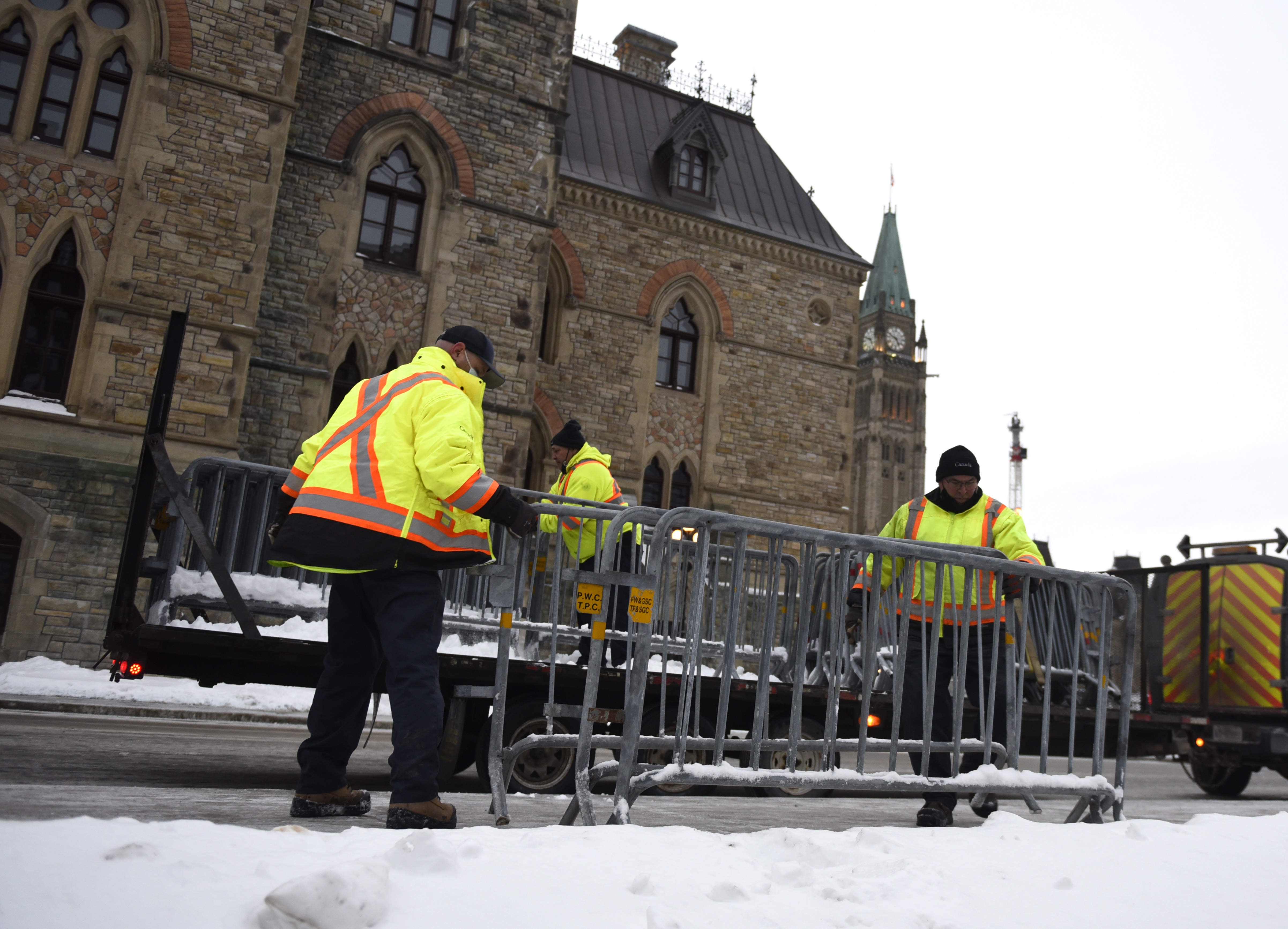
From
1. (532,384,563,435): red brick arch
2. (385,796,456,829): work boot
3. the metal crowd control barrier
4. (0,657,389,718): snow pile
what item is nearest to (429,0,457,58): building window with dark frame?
(532,384,563,435): red brick arch

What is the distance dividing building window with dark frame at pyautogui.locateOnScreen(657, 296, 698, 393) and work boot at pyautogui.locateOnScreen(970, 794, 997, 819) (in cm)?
1566

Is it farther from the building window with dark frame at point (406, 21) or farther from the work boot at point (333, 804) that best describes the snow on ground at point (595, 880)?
the building window with dark frame at point (406, 21)

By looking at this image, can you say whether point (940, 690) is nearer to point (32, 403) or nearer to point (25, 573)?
point (25, 573)

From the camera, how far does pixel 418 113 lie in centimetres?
1580

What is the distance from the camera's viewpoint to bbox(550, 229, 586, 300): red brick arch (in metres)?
19.7

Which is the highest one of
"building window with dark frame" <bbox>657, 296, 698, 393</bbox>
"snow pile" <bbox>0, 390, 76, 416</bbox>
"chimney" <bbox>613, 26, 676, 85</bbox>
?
"chimney" <bbox>613, 26, 676, 85</bbox>

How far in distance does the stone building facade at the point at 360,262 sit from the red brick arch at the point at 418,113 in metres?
0.04

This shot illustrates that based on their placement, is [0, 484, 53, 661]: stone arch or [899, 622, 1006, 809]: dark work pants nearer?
[899, 622, 1006, 809]: dark work pants

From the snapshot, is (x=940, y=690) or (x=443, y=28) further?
(x=443, y=28)

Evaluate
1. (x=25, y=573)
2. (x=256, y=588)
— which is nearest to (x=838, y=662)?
(x=256, y=588)

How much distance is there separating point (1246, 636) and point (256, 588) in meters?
10.1

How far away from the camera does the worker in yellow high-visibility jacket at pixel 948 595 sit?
15.8ft

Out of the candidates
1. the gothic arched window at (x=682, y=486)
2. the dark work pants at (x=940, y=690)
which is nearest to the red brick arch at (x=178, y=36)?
the gothic arched window at (x=682, y=486)

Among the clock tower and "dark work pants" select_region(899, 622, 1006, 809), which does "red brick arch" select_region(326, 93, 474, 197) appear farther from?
the clock tower
